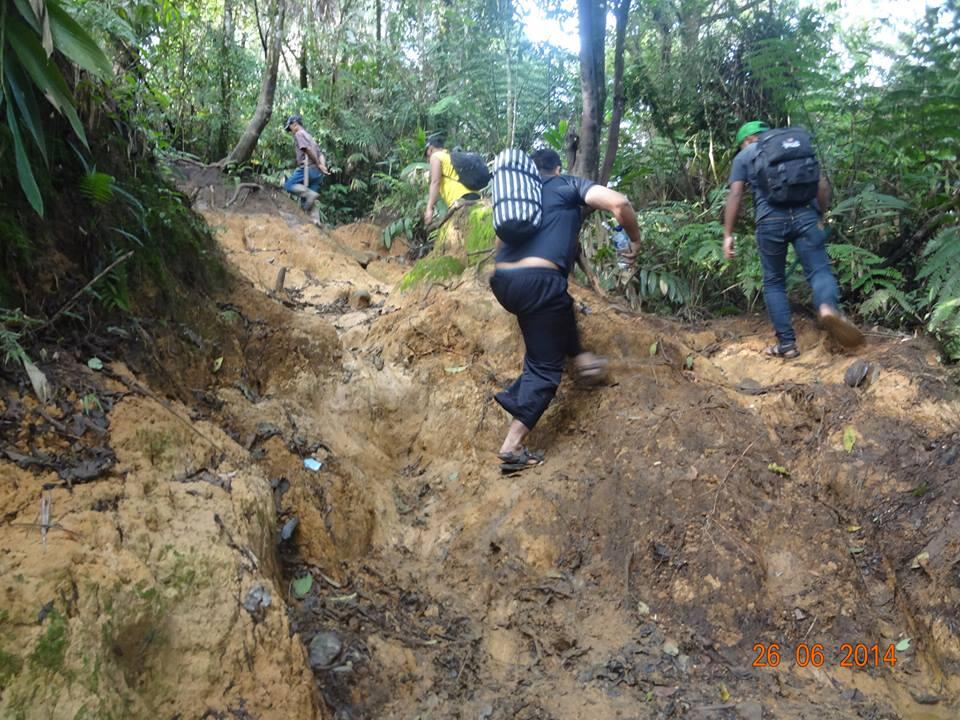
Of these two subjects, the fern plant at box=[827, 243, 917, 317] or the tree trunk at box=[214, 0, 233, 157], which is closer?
the fern plant at box=[827, 243, 917, 317]

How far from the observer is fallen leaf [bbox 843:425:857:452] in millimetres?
4113

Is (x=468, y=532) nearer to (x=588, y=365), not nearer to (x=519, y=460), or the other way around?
(x=519, y=460)

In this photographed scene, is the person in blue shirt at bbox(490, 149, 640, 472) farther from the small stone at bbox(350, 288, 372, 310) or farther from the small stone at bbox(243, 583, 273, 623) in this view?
the small stone at bbox(350, 288, 372, 310)

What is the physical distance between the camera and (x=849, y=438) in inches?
163

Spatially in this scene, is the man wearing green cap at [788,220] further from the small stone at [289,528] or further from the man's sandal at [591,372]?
the small stone at [289,528]

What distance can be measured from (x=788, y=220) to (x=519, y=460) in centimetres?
265

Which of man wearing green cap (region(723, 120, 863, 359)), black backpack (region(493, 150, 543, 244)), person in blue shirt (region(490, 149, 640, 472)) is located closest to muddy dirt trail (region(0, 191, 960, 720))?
man wearing green cap (region(723, 120, 863, 359))

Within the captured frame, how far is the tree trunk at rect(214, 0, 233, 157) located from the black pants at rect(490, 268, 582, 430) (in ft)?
32.6

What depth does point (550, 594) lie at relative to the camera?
3.73 m

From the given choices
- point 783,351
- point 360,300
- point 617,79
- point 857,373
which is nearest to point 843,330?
point 857,373

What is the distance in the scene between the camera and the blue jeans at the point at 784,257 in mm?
4781

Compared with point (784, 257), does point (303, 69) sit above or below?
above

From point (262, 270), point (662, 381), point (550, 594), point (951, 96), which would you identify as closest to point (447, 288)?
point (662, 381)
